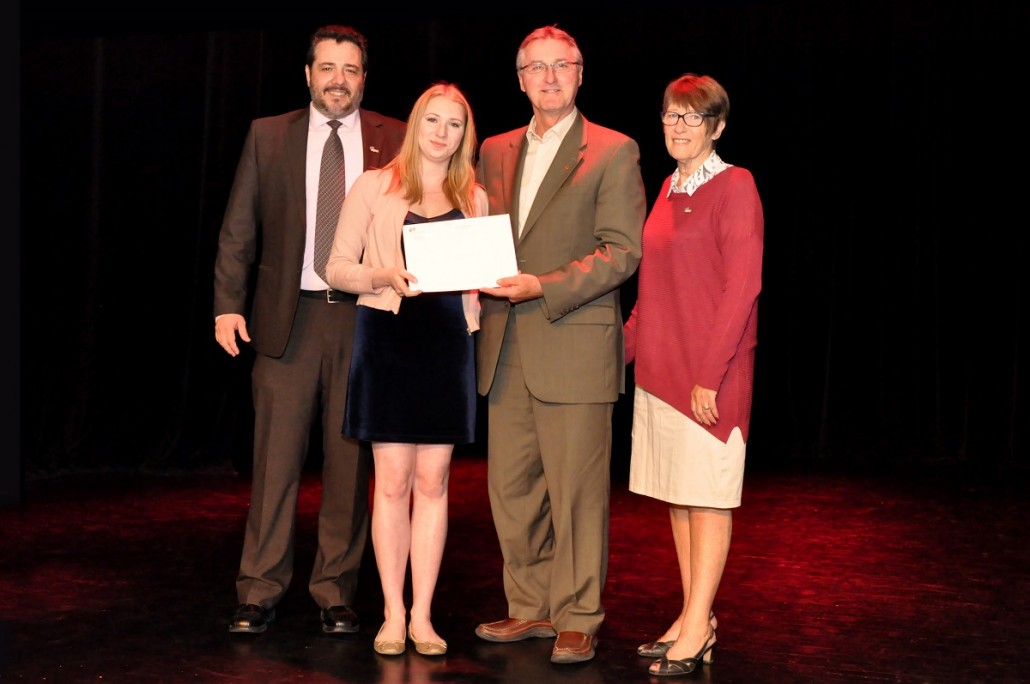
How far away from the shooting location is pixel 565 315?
3215 mm

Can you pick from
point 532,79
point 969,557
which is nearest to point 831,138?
point 969,557

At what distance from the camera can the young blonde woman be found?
10.4 ft

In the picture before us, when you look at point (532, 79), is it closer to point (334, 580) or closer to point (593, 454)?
point (593, 454)

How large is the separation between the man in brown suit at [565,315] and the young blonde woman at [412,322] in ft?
0.41

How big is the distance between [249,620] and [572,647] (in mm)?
954

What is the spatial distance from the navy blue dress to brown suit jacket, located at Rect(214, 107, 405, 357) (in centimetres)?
38

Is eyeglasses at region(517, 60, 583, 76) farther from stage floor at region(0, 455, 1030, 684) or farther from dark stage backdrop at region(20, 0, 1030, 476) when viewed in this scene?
dark stage backdrop at region(20, 0, 1030, 476)

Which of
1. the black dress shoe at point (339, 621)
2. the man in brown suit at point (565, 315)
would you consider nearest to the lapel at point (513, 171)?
the man in brown suit at point (565, 315)

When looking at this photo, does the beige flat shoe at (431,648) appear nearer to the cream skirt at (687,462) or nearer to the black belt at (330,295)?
the cream skirt at (687,462)

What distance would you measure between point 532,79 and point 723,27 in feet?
14.2

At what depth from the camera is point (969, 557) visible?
4.55 meters

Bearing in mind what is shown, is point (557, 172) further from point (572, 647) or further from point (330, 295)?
point (572, 647)

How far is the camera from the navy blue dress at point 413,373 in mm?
3201

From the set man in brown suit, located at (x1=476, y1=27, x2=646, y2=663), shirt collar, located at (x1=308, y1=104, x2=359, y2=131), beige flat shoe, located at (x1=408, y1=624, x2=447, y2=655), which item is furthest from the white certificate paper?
beige flat shoe, located at (x1=408, y1=624, x2=447, y2=655)
